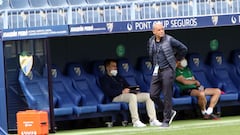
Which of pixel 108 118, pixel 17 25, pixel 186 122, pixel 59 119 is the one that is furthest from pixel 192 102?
pixel 17 25

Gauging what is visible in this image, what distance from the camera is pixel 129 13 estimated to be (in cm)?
1633

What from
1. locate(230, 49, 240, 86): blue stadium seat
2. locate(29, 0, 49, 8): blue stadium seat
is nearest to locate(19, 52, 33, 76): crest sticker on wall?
locate(29, 0, 49, 8): blue stadium seat

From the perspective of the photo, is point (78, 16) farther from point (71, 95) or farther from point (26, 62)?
point (26, 62)

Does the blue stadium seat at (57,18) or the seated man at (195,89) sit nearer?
the seated man at (195,89)

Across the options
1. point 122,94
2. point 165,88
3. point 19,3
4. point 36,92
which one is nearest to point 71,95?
point 36,92

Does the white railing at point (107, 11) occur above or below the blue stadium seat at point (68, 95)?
above

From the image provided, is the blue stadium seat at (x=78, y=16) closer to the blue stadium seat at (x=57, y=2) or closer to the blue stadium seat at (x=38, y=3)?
the blue stadium seat at (x=38, y=3)

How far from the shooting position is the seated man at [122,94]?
47.5ft

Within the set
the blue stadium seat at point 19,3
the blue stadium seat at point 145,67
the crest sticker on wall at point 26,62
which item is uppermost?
the blue stadium seat at point 19,3

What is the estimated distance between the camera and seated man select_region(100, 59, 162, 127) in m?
14.5

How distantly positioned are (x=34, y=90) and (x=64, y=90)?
0.97 metres

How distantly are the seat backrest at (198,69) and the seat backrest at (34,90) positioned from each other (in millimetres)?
3678

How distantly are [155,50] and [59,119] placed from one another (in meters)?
2.35

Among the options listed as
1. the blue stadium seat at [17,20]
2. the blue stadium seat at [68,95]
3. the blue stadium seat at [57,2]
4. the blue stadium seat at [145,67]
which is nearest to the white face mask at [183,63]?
the blue stadium seat at [145,67]
